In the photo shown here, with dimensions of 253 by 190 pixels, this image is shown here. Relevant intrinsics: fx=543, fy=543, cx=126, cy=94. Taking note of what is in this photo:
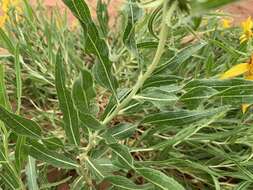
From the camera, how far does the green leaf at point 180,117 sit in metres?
0.98

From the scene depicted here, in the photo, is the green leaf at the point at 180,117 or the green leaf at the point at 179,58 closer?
the green leaf at the point at 180,117

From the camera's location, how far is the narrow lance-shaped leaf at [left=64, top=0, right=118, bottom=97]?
2.92 feet

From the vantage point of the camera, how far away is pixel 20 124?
3.10 feet

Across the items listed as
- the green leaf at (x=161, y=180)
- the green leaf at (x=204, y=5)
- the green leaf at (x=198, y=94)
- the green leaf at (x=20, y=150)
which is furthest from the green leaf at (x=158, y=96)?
the green leaf at (x=204, y=5)

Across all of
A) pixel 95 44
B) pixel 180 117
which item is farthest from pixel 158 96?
pixel 95 44

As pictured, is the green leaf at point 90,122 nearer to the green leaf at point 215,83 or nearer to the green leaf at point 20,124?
the green leaf at point 20,124

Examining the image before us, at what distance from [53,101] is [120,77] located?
8.1 inches

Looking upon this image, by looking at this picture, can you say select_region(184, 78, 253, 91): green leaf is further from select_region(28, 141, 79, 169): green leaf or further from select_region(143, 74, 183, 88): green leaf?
select_region(28, 141, 79, 169): green leaf

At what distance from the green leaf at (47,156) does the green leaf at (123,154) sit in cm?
12

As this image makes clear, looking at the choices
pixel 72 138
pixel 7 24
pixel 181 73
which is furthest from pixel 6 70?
pixel 72 138

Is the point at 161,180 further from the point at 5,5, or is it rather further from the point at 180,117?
the point at 5,5

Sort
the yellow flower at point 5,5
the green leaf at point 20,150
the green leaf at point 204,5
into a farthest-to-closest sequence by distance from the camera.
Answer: the yellow flower at point 5,5, the green leaf at point 20,150, the green leaf at point 204,5

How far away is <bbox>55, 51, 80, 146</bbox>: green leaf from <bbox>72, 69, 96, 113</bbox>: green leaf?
0.02 m

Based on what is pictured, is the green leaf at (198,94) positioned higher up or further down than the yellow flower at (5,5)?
further down
